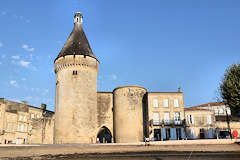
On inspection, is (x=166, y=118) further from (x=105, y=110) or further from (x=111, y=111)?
(x=105, y=110)

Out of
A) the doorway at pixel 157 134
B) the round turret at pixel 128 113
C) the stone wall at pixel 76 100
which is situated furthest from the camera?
the round turret at pixel 128 113

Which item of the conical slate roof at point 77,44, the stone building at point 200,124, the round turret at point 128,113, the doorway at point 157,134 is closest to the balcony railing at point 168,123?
the doorway at point 157,134

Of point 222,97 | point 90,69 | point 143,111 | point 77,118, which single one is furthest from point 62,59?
point 222,97

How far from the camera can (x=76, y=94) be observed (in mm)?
28016

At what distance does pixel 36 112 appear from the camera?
40375mm

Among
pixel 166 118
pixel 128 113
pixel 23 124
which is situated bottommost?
pixel 23 124

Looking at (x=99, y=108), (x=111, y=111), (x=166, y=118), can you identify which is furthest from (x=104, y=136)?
(x=166, y=118)

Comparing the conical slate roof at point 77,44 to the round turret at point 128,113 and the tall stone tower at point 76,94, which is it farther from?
the round turret at point 128,113

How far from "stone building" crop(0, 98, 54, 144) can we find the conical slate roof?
9971 mm

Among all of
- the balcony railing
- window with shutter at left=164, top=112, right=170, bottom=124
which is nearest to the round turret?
the balcony railing

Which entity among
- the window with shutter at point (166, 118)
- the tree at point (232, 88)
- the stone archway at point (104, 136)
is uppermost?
the tree at point (232, 88)

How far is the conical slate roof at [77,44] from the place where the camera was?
1171 inches

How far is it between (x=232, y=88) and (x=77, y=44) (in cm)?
1911

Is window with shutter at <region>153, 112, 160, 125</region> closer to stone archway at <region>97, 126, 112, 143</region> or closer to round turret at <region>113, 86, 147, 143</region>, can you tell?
round turret at <region>113, 86, 147, 143</region>
